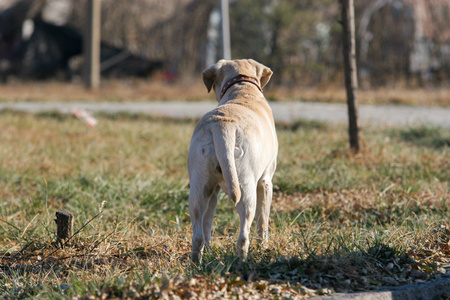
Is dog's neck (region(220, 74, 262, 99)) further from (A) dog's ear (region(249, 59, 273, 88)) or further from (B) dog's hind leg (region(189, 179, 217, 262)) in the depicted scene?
(B) dog's hind leg (region(189, 179, 217, 262))

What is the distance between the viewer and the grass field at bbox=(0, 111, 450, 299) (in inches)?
126

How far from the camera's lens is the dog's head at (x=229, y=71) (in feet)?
13.6

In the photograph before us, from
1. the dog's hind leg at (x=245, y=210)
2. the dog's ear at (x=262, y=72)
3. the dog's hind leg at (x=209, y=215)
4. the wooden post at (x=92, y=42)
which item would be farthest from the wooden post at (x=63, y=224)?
the wooden post at (x=92, y=42)

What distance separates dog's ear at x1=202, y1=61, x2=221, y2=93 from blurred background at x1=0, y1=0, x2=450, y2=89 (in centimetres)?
1011

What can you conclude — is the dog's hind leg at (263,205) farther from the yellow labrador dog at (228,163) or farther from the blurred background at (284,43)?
the blurred background at (284,43)

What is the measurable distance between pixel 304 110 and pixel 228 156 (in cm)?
808

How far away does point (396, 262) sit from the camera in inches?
137

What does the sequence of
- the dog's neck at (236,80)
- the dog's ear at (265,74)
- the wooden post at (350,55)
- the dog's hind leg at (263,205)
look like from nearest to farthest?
1. the dog's hind leg at (263,205)
2. the dog's neck at (236,80)
3. the dog's ear at (265,74)
4. the wooden post at (350,55)

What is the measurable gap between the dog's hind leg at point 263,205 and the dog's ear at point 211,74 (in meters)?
1.10

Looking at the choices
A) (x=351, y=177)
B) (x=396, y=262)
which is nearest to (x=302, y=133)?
(x=351, y=177)

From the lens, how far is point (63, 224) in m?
3.86

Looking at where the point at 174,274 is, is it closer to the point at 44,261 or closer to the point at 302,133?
the point at 44,261

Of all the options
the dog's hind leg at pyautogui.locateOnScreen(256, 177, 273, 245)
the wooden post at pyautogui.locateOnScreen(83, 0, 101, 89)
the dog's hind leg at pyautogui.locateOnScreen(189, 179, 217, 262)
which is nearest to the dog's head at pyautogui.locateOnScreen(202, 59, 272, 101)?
the dog's hind leg at pyautogui.locateOnScreen(256, 177, 273, 245)

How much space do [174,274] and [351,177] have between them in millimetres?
3287
